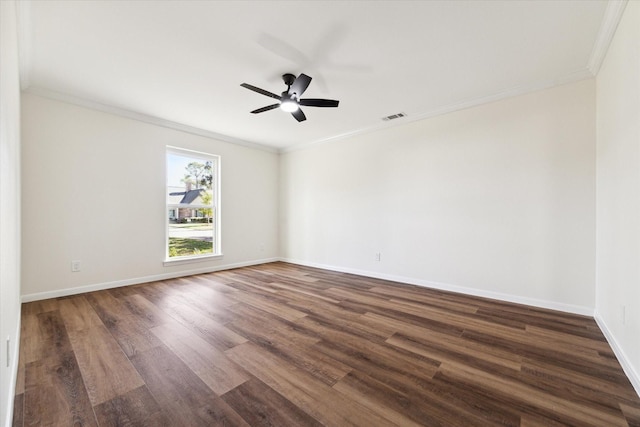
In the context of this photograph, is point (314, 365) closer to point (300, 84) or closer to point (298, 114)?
point (300, 84)

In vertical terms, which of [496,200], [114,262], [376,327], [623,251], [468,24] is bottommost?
[376,327]

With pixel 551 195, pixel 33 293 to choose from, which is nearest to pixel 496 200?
pixel 551 195

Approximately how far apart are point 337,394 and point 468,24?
2.86 meters

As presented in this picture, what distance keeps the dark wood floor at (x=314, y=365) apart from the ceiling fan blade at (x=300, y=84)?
2.37m

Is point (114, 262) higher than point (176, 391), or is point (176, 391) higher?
point (114, 262)

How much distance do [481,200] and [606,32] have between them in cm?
184

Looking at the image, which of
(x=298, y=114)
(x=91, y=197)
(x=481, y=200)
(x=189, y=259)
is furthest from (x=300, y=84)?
(x=189, y=259)

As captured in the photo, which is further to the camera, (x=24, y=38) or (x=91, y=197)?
(x=91, y=197)

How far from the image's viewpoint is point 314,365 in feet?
6.13

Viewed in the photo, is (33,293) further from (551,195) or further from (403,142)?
(551,195)

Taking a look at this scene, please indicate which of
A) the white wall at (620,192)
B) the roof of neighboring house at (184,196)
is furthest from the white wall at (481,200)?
the roof of neighboring house at (184,196)

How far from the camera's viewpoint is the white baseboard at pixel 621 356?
161cm

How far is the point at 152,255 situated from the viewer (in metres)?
4.16

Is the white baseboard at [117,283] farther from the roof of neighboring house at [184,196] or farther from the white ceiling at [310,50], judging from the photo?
the white ceiling at [310,50]
